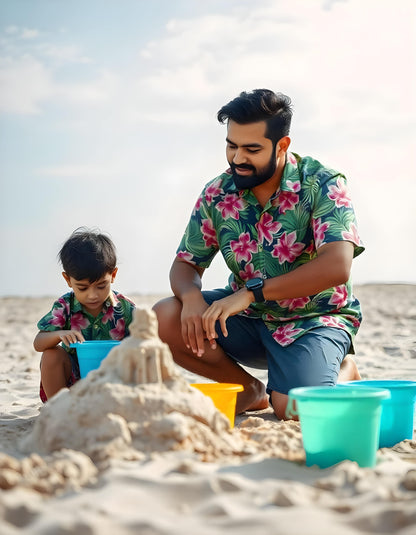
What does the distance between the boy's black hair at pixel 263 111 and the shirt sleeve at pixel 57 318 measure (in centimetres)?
130

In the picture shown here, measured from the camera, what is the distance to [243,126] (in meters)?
3.48

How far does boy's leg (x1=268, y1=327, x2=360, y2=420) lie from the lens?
3.34 metres

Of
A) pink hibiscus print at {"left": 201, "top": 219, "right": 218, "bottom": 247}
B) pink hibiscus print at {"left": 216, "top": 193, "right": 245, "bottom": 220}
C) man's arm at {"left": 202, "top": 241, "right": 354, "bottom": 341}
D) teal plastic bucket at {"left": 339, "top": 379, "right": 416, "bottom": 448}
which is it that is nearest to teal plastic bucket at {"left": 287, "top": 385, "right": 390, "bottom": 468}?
teal plastic bucket at {"left": 339, "top": 379, "right": 416, "bottom": 448}

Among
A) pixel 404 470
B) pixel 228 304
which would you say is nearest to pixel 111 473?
pixel 404 470

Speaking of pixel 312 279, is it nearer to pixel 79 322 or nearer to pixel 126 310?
pixel 126 310

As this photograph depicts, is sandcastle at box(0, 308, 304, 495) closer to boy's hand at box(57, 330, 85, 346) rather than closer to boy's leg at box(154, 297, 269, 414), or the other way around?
boy's hand at box(57, 330, 85, 346)

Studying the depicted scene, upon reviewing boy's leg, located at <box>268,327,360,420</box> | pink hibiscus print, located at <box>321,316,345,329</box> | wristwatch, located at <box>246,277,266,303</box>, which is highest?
wristwatch, located at <box>246,277,266,303</box>

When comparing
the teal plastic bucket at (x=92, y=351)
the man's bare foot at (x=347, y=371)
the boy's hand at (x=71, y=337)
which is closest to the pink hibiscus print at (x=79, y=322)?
the boy's hand at (x=71, y=337)

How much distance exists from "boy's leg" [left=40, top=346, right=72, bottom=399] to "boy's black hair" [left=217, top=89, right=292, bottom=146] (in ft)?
4.94

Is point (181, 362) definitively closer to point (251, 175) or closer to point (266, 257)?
point (266, 257)

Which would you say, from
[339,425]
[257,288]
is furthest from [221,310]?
[339,425]

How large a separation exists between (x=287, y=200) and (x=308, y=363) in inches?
34.3

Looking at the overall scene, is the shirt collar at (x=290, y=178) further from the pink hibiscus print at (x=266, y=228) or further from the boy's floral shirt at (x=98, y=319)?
the boy's floral shirt at (x=98, y=319)

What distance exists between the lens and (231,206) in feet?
12.2
